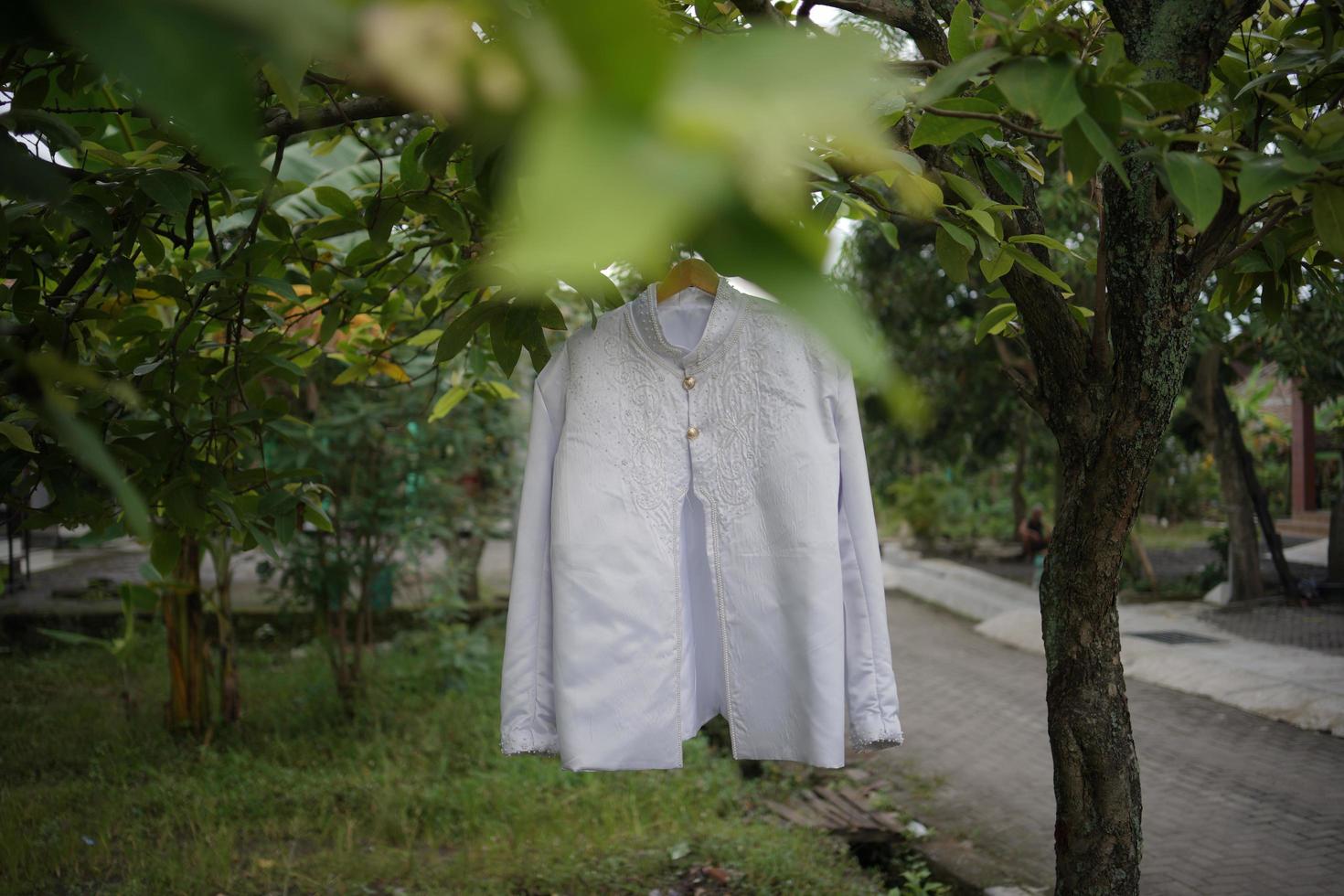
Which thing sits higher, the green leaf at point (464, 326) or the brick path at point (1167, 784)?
the green leaf at point (464, 326)

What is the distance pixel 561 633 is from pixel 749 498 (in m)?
0.46

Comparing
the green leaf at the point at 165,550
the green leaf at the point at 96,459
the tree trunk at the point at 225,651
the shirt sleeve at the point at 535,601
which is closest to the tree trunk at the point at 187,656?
the tree trunk at the point at 225,651

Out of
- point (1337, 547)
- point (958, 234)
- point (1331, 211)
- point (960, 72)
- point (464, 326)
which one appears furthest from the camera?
point (1337, 547)

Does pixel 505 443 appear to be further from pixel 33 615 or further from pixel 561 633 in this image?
pixel 561 633

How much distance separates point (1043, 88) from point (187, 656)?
17.6 feet

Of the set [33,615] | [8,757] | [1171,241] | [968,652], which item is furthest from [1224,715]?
[33,615]

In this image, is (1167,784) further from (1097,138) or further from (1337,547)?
(1337,547)

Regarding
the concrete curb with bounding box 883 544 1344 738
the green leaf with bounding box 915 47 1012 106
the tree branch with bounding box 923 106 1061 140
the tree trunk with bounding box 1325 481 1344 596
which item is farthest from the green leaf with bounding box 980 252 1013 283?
the tree trunk with bounding box 1325 481 1344 596

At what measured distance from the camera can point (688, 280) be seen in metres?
2.13

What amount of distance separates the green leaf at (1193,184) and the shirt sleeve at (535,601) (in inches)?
49.8

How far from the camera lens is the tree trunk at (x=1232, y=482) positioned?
357 inches

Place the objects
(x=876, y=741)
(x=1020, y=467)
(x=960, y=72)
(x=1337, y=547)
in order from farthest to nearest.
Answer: (x=1020, y=467) → (x=1337, y=547) → (x=876, y=741) → (x=960, y=72)

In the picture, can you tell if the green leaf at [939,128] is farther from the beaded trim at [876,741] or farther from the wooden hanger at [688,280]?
the beaded trim at [876,741]

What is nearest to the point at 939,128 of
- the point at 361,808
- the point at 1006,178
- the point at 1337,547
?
the point at 1006,178
